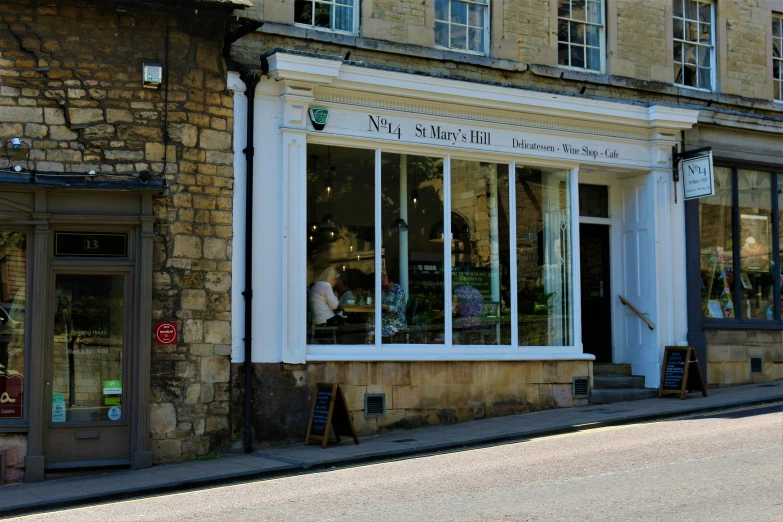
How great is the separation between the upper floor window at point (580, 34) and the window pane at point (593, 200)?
1993 mm

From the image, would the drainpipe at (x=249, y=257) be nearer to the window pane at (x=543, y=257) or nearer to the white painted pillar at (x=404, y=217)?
the white painted pillar at (x=404, y=217)

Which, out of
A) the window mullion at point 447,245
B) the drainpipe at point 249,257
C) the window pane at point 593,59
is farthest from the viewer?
the window pane at point 593,59

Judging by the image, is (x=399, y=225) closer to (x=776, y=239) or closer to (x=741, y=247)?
(x=741, y=247)

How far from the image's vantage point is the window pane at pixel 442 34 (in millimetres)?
14062

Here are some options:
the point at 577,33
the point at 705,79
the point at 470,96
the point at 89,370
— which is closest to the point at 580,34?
the point at 577,33

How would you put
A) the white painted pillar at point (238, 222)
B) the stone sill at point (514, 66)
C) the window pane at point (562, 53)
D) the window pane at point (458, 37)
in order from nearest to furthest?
the white painted pillar at point (238, 222)
the stone sill at point (514, 66)
the window pane at point (458, 37)
the window pane at point (562, 53)

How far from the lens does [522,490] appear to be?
27.4ft

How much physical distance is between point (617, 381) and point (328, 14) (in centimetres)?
727

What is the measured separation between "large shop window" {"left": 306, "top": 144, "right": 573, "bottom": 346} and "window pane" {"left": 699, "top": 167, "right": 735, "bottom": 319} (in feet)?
9.53

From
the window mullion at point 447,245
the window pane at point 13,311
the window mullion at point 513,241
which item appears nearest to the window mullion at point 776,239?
the window mullion at point 513,241

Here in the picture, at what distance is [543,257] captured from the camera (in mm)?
14609

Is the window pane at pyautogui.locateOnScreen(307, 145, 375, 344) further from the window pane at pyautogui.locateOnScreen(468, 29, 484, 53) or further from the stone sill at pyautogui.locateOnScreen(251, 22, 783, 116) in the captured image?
the window pane at pyautogui.locateOnScreen(468, 29, 484, 53)

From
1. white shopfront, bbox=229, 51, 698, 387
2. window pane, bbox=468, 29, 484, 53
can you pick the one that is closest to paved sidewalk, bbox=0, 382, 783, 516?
white shopfront, bbox=229, 51, 698, 387

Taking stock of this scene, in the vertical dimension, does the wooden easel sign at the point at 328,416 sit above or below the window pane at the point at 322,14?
below
